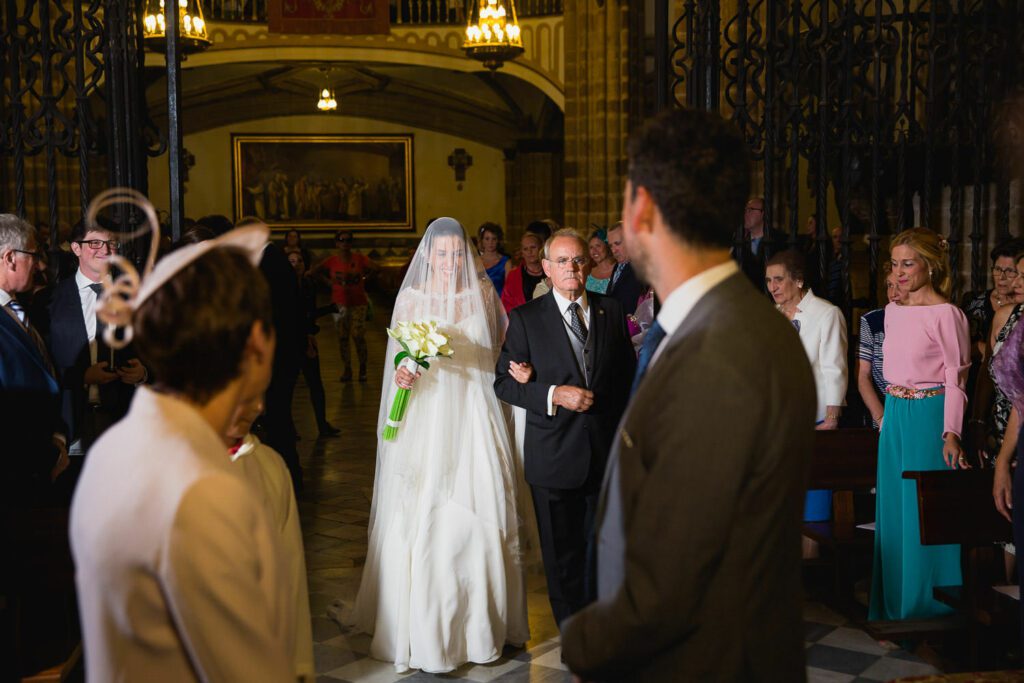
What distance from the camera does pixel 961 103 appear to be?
521cm

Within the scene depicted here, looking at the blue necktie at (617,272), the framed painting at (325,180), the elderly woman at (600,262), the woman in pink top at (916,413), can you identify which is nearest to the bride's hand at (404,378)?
the woman in pink top at (916,413)

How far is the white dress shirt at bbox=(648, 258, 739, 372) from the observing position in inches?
67.4

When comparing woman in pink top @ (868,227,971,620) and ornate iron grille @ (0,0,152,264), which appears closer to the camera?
woman in pink top @ (868,227,971,620)

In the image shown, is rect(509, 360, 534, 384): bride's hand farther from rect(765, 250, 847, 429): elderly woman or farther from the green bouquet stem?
rect(765, 250, 847, 429): elderly woman

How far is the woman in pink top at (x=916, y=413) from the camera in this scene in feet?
13.9

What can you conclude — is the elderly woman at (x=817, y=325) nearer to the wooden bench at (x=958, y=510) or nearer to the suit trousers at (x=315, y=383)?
the wooden bench at (x=958, y=510)

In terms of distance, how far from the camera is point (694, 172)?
1.67 m

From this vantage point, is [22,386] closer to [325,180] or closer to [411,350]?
[411,350]

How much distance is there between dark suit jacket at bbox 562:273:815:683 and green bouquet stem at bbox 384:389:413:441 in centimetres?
262

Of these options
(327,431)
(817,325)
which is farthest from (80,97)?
(327,431)

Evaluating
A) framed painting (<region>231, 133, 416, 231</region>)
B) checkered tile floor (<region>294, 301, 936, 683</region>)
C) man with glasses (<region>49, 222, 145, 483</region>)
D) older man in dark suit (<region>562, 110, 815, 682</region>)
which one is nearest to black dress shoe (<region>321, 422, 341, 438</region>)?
checkered tile floor (<region>294, 301, 936, 683</region>)

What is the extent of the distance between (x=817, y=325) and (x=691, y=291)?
325 centimetres

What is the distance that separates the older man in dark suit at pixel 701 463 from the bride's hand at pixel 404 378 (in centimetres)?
251

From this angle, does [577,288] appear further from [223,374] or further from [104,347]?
[223,374]
